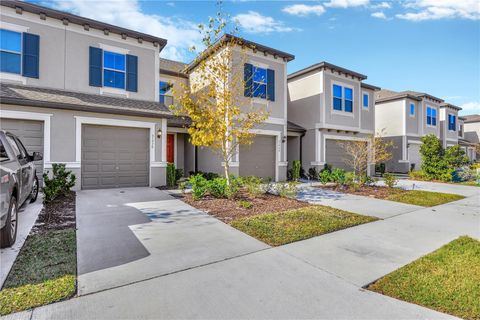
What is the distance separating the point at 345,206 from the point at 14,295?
7.91 metres

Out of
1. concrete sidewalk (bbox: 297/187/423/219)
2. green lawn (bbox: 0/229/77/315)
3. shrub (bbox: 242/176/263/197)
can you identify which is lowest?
green lawn (bbox: 0/229/77/315)

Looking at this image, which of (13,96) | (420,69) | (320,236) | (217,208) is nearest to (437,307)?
(320,236)

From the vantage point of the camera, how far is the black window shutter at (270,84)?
13477 millimetres

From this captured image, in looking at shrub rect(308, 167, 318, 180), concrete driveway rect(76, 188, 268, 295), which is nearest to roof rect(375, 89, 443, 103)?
shrub rect(308, 167, 318, 180)

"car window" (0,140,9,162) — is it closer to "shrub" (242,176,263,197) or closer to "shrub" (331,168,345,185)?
"shrub" (242,176,263,197)

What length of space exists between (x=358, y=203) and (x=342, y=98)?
9989mm

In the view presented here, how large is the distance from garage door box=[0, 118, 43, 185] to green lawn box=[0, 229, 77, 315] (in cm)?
600

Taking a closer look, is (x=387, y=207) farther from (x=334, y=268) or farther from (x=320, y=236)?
(x=334, y=268)

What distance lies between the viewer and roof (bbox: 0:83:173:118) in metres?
8.61

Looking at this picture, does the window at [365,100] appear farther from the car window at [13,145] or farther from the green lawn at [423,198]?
the car window at [13,145]

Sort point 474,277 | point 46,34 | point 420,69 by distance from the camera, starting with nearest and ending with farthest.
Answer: point 474,277
point 46,34
point 420,69

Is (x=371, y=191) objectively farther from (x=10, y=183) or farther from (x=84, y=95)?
(x=84, y=95)

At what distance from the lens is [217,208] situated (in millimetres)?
7336

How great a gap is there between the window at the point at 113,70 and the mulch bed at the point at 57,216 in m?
5.22
